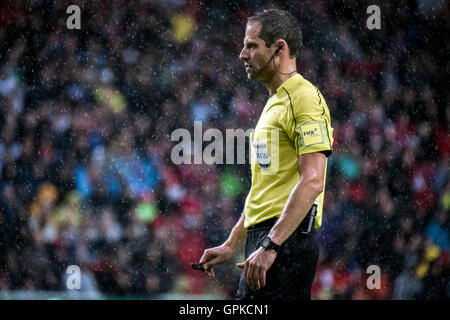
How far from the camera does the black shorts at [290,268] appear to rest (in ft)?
3.97

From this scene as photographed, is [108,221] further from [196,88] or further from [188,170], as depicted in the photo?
[196,88]

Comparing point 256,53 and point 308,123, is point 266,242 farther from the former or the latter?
point 256,53

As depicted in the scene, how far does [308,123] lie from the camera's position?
117cm

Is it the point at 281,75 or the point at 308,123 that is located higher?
the point at 281,75

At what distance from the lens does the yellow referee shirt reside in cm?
117

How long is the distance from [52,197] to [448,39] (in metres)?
2.29

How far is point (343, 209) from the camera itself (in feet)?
10.2

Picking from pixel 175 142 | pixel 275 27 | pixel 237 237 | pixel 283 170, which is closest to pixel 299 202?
pixel 283 170

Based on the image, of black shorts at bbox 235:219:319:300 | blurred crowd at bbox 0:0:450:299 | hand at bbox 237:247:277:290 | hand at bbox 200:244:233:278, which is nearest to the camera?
hand at bbox 237:247:277:290

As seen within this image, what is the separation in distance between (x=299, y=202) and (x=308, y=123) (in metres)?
0.17

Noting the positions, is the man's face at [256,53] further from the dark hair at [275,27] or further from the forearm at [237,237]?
the forearm at [237,237]

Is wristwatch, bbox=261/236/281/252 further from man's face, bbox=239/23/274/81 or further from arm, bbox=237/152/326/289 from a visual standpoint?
man's face, bbox=239/23/274/81

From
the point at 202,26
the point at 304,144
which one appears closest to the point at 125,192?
the point at 202,26

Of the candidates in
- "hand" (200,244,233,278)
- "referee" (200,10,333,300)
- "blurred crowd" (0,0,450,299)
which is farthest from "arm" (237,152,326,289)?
"blurred crowd" (0,0,450,299)
